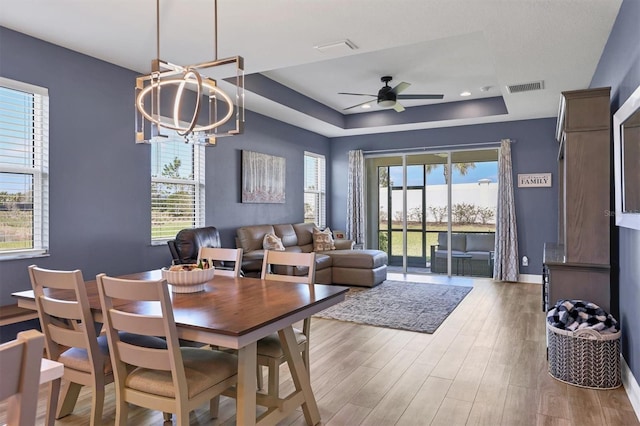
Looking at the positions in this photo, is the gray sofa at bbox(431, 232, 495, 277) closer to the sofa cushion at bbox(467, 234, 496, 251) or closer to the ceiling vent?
the sofa cushion at bbox(467, 234, 496, 251)

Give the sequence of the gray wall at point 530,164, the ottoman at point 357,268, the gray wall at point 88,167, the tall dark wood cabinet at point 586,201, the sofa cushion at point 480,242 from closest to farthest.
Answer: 1. the tall dark wood cabinet at point 586,201
2. the gray wall at point 88,167
3. the ottoman at point 357,268
4. the gray wall at point 530,164
5. the sofa cushion at point 480,242

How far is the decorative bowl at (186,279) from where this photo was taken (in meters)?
2.42

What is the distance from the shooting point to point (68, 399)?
8.01 feet

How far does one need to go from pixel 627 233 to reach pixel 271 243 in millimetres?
4177

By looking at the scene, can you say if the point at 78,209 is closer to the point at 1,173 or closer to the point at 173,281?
the point at 1,173

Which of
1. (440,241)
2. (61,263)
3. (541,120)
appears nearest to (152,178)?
(61,263)

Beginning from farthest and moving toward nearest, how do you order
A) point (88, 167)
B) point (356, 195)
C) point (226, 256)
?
point (356, 195), point (88, 167), point (226, 256)

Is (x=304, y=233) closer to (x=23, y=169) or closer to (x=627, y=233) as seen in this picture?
(x=23, y=169)

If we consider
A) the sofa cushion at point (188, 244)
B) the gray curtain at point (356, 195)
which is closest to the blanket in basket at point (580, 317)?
the sofa cushion at point (188, 244)

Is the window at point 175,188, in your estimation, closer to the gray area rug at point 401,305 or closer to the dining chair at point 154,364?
the gray area rug at point 401,305

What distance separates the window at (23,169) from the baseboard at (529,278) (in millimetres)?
6644

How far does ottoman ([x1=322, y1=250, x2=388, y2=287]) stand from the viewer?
20.8 feet

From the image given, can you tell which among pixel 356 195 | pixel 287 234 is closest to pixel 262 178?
pixel 287 234

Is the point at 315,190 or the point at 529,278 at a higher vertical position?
the point at 315,190
